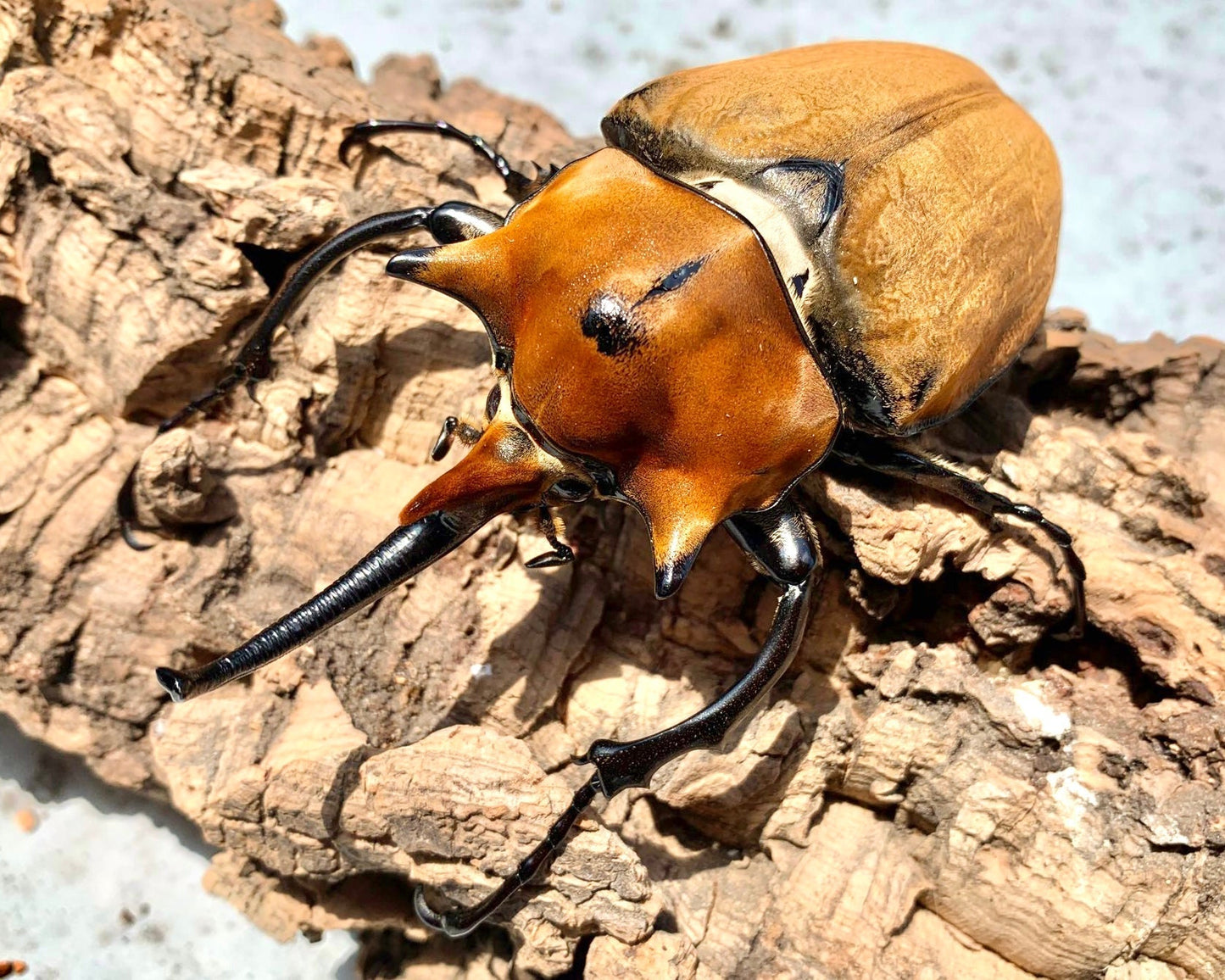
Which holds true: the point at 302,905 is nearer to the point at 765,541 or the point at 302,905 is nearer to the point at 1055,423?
the point at 765,541

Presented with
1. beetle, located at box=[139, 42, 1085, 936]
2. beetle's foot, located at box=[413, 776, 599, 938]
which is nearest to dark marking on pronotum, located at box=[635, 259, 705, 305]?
beetle, located at box=[139, 42, 1085, 936]

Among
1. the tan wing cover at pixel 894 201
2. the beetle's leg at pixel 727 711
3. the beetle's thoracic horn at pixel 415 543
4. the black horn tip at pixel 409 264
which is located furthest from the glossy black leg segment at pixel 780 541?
the black horn tip at pixel 409 264

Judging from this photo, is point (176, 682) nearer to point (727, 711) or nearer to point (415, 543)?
point (415, 543)

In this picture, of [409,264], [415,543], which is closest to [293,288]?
[409,264]

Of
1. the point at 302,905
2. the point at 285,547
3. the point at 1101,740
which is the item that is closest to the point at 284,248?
the point at 285,547

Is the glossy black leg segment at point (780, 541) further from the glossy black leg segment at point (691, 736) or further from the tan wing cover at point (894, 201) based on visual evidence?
the tan wing cover at point (894, 201)
